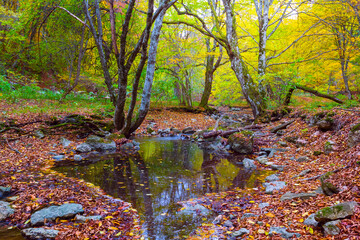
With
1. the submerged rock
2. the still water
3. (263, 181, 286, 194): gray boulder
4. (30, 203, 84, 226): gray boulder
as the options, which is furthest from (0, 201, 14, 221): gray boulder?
the submerged rock

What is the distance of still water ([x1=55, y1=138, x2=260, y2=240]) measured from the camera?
2785mm

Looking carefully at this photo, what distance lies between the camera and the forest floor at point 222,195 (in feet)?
7.66

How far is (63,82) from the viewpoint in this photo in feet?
58.5

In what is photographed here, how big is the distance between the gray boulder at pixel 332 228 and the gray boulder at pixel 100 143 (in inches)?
246

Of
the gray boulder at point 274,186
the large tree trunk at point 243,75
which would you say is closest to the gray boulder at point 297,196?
the gray boulder at point 274,186

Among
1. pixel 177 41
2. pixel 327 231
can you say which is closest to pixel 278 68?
pixel 177 41

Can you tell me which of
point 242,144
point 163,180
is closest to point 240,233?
point 163,180

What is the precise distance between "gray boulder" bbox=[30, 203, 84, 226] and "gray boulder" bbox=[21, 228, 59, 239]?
6.4 inches

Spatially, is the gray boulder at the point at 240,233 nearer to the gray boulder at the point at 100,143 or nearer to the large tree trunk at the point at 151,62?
the large tree trunk at the point at 151,62

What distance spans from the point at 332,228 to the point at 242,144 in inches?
195

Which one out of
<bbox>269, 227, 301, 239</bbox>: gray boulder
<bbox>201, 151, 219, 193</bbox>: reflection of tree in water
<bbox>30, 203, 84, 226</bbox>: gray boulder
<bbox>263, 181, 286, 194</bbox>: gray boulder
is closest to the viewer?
<bbox>269, 227, 301, 239</bbox>: gray boulder

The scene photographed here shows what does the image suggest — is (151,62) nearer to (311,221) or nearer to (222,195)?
(222,195)

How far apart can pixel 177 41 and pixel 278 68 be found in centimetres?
707

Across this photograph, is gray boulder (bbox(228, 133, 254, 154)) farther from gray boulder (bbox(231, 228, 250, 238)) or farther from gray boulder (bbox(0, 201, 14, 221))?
gray boulder (bbox(0, 201, 14, 221))
